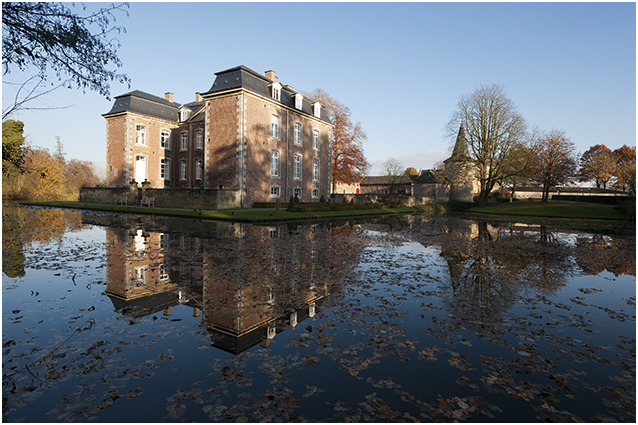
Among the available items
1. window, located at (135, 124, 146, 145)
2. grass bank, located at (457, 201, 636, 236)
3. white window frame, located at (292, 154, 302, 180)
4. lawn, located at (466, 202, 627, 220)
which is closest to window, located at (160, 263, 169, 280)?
white window frame, located at (292, 154, 302, 180)

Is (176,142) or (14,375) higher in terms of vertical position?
(176,142)

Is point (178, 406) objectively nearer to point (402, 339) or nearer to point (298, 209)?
point (402, 339)

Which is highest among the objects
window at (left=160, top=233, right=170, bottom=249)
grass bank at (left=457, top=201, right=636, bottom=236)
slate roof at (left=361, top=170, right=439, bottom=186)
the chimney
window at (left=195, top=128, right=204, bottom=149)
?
the chimney

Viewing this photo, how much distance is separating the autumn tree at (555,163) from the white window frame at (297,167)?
114ft

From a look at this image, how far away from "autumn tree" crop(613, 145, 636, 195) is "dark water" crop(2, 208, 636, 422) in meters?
49.5

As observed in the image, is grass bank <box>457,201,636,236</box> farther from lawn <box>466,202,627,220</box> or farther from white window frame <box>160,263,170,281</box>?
white window frame <box>160,263,170,281</box>

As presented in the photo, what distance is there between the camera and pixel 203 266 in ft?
25.5

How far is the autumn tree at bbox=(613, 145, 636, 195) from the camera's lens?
144 feet

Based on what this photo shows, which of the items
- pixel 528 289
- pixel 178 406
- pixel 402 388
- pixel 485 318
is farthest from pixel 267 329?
pixel 528 289

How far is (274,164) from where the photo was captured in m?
32.5

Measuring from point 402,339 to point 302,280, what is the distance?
118 inches

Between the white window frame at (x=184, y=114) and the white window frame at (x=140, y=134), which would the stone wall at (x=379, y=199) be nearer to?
the white window frame at (x=184, y=114)

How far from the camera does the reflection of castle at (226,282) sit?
15.2 ft

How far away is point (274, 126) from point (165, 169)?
1668 cm
